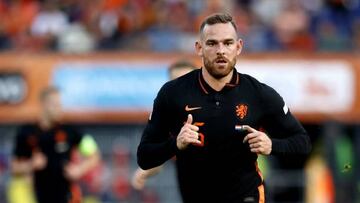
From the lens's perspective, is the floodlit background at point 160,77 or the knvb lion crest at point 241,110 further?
the floodlit background at point 160,77

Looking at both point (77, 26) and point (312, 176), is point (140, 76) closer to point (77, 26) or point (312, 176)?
point (77, 26)

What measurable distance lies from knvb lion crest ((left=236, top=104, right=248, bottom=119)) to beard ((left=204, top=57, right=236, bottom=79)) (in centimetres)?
24

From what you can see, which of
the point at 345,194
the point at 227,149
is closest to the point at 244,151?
the point at 227,149

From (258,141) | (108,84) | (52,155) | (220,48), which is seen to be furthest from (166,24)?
(258,141)

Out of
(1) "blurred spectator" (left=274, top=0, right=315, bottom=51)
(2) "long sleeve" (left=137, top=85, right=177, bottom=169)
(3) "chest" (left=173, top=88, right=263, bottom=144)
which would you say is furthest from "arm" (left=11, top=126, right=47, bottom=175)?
(1) "blurred spectator" (left=274, top=0, right=315, bottom=51)

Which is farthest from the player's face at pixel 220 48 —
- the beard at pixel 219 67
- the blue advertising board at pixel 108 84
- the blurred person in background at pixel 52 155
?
the blue advertising board at pixel 108 84

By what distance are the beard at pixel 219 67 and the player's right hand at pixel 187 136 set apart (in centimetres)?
46

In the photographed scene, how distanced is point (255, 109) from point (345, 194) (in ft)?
35.2

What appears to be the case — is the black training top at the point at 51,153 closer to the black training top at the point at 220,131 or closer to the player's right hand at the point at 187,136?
the black training top at the point at 220,131

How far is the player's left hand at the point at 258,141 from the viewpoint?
25.1ft

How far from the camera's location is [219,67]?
7941 millimetres

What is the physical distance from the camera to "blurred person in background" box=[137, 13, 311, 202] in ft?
26.2

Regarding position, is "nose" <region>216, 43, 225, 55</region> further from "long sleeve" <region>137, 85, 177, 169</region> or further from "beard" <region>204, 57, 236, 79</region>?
"long sleeve" <region>137, 85, 177, 169</region>

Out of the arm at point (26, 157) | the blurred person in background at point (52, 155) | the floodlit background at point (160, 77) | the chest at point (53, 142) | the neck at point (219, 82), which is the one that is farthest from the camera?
the floodlit background at point (160, 77)
